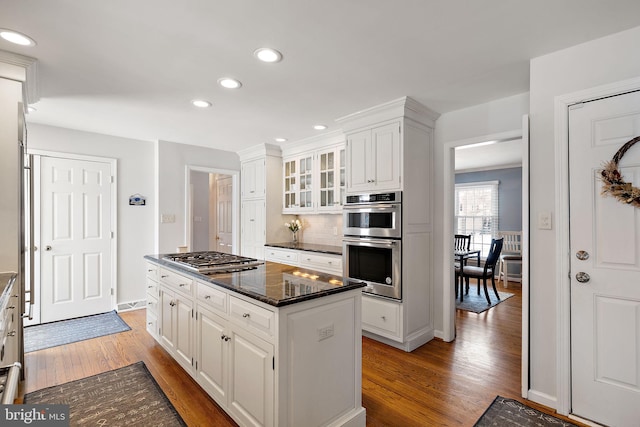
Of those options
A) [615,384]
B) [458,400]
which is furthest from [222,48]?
[615,384]

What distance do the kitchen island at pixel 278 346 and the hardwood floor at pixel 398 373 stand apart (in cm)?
25

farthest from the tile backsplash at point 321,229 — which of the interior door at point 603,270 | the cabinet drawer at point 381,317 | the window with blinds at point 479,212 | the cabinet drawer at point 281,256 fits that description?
the window with blinds at point 479,212

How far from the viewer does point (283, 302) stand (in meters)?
1.53

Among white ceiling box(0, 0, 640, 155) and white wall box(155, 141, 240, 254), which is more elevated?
white ceiling box(0, 0, 640, 155)

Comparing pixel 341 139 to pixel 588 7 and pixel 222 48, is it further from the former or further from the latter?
pixel 588 7

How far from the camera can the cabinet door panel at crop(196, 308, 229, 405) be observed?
1967 millimetres

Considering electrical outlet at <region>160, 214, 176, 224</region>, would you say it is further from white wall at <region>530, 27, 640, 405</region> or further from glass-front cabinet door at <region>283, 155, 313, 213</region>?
white wall at <region>530, 27, 640, 405</region>

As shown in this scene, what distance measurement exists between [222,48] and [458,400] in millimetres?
2977

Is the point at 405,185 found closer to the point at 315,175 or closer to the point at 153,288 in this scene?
the point at 315,175

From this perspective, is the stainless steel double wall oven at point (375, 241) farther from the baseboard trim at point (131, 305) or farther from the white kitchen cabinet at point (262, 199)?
the baseboard trim at point (131, 305)

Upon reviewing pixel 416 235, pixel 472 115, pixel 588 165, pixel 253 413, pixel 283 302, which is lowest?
pixel 253 413

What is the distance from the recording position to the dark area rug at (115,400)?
2.02 m

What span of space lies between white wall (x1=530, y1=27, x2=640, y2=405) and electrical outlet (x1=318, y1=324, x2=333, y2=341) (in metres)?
1.55

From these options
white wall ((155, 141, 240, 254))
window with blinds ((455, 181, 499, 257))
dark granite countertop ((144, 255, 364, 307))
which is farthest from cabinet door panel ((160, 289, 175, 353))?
Result: window with blinds ((455, 181, 499, 257))
